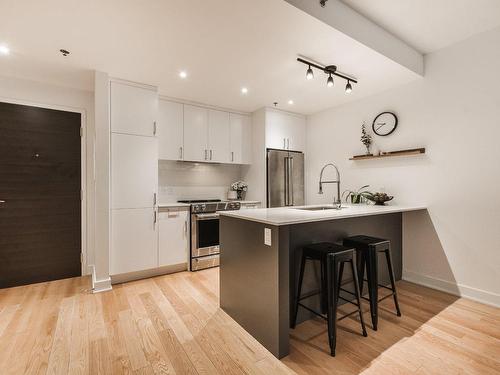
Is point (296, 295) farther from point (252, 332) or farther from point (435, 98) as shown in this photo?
point (435, 98)

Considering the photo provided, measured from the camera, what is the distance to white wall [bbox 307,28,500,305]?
96.3 inches

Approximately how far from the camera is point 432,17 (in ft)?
7.36

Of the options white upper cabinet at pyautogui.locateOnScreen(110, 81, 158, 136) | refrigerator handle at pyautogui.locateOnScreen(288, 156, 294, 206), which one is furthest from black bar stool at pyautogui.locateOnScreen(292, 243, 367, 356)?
white upper cabinet at pyautogui.locateOnScreen(110, 81, 158, 136)

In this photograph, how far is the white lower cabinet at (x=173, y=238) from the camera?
3.28 metres

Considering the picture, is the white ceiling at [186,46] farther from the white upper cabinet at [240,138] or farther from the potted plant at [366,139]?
the white upper cabinet at [240,138]

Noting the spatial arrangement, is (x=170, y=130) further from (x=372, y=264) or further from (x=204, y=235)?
Answer: (x=372, y=264)

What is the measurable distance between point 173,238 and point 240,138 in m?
2.07

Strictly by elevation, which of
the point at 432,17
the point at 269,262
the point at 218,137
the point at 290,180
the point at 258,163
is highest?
the point at 432,17

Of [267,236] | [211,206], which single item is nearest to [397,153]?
[267,236]

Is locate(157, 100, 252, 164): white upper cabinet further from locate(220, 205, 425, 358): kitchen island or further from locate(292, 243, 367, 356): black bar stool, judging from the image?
locate(292, 243, 367, 356): black bar stool

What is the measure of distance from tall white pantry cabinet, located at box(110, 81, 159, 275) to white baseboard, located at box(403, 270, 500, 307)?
3.29m

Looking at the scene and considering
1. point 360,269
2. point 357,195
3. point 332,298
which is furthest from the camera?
point 357,195

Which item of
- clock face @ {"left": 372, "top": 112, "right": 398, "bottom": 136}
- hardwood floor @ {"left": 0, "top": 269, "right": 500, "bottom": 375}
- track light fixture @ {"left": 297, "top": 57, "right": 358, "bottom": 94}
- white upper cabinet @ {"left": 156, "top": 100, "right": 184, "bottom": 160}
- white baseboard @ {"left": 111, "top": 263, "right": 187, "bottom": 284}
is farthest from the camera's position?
white upper cabinet @ {"left": 156, "top": 100, "right": 184, "bottom": 160}

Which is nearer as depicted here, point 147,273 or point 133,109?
point 133,109
